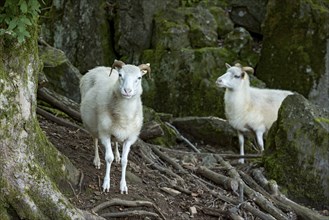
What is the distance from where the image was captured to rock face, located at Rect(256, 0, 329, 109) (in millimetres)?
13875

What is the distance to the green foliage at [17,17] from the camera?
4.84 metres

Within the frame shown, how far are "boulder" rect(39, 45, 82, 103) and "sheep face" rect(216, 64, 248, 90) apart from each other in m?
2.54

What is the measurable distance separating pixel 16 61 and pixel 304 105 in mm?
4639

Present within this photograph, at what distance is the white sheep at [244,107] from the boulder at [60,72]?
8.68ft

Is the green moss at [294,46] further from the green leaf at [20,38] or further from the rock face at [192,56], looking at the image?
the green leaf at [20,38]

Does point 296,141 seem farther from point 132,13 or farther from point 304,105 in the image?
point 132,13

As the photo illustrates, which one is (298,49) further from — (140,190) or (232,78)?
(140,190)

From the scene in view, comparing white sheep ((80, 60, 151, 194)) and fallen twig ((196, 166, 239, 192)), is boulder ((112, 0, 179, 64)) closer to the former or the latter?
fallen twig ((196, 166, 239, 192))

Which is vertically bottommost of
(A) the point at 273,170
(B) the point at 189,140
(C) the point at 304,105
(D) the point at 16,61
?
(B) the point at 189,140

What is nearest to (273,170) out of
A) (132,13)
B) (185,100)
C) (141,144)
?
(141,144)

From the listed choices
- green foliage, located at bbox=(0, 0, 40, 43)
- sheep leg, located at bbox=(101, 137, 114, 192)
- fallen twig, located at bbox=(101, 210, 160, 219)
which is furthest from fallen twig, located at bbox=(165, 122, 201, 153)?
green foliage, located at bbox=(0, 0, 40, 43)

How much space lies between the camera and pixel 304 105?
8.69 metres

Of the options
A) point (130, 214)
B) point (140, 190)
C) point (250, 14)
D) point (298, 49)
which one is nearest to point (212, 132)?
point (298, 49)

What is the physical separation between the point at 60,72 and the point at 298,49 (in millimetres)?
6082
